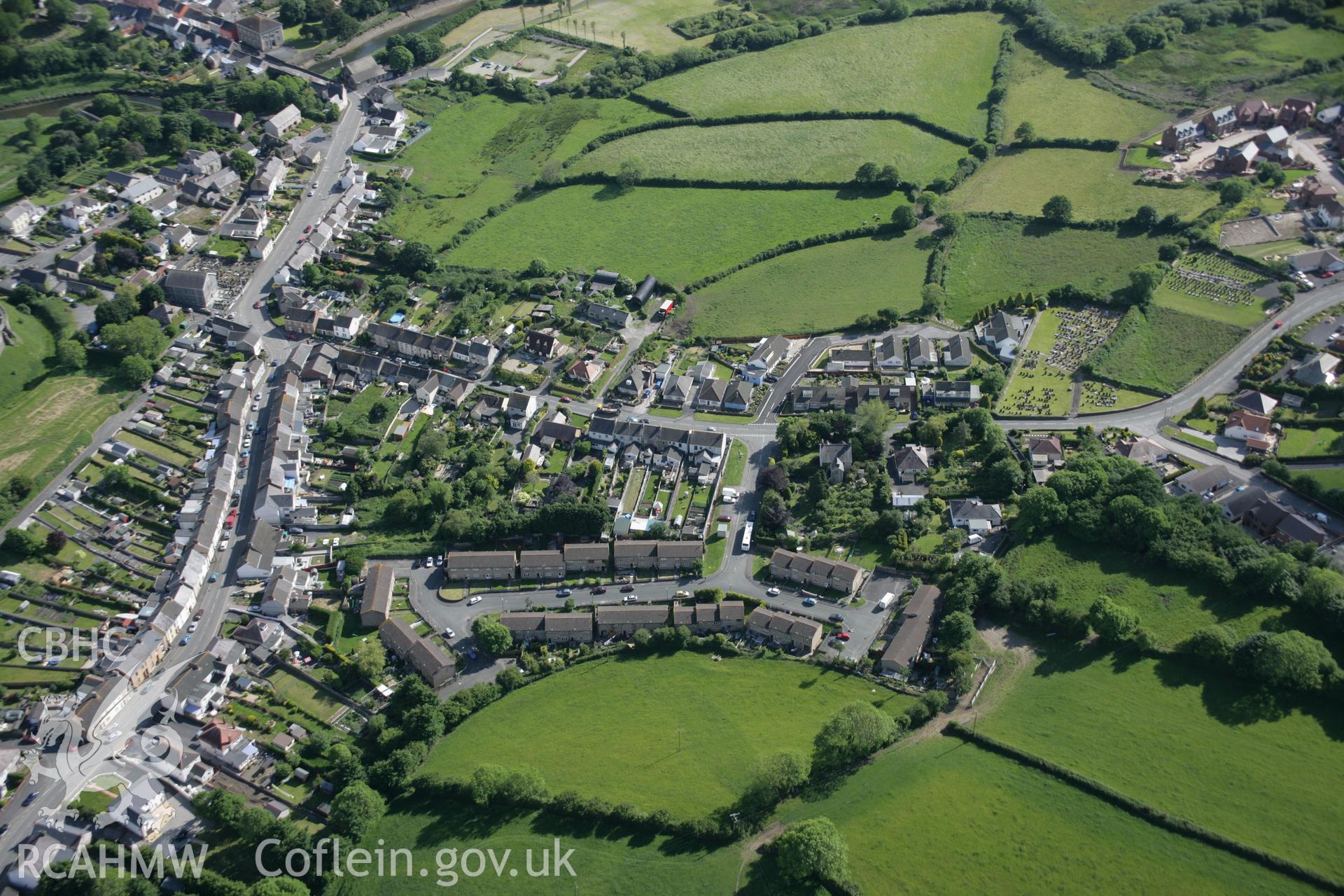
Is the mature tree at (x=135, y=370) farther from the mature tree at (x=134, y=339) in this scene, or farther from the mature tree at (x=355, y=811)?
the mature tree at (x=355, y=811)

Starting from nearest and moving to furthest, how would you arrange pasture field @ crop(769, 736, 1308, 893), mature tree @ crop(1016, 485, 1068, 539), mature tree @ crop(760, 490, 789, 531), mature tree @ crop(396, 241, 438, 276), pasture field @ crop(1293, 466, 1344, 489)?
pasture field @ crop(769, 736, 1308, 893) < mature tree @ crop(1016, 485, 1068, 539) < mature tree @ crop(760, 490, 789, 531) < pasture field @ crop(1293, 466, 1344, 489) < mature tree @ crop(396, 241, 438, 276)

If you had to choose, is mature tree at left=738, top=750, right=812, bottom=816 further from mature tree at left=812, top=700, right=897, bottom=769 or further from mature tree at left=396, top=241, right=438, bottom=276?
mature tree at left=396, top=241, right=438, bottom=276

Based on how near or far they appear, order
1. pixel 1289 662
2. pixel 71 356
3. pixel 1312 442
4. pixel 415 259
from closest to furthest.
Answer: pixel 1289 662 → pixel 1312 442 → pixel 71 356 → pixel 415 259

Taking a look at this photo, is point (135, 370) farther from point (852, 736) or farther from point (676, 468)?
point (852, 736)

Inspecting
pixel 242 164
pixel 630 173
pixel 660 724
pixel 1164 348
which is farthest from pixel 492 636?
pixel 242 164

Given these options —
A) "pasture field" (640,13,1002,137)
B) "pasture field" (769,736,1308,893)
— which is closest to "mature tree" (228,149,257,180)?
"pasture field" (640,13,1002,137)

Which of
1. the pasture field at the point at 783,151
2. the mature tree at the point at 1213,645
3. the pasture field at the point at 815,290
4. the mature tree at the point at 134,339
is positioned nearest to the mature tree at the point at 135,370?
the mature tree at the point at 134,339

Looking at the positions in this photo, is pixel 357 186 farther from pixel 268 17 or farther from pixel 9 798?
pixel 9 798
